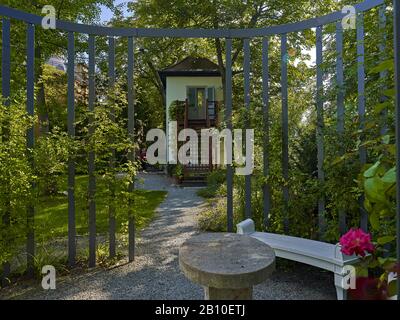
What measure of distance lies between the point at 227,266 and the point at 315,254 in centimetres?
135

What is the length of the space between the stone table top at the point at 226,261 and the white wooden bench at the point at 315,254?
0.84 m

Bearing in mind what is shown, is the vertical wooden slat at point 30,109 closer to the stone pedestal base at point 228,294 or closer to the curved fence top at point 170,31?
the curved fence top at point 170,31

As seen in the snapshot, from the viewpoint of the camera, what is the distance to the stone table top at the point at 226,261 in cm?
195

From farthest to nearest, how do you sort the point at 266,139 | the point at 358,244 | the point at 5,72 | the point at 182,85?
the point at 182,85, the point at 266,139, the point at 5,72, the point at 358,244

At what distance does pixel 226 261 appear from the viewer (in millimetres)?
2137

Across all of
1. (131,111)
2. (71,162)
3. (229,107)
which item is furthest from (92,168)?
(229,107)

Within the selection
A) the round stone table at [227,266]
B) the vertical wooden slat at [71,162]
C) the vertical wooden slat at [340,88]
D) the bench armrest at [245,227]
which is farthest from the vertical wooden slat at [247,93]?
the vertical wooden slat at [71,162]

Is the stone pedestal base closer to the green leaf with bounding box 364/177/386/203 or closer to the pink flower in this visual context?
the pink flower

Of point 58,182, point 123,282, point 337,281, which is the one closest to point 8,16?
point 58,182

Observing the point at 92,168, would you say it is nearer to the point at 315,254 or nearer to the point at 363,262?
the point at 315,254

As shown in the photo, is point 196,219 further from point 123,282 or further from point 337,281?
point 337,281

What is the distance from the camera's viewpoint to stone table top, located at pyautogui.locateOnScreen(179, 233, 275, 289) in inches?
76.7

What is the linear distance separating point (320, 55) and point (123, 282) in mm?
3169

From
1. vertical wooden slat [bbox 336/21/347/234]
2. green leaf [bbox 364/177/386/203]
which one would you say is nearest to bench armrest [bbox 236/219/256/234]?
vertical wooden slat [bbox 336/21/347/234]
